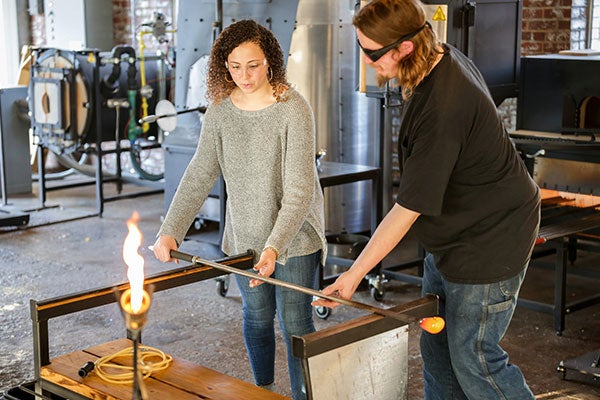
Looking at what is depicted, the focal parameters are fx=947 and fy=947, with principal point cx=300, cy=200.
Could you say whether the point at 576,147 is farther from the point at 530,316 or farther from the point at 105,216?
the point at 105,216

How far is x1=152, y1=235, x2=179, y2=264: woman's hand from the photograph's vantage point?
115 inches

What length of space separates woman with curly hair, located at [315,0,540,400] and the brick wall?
3868mm

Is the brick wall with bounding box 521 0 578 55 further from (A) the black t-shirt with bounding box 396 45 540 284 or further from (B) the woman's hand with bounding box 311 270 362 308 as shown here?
(B) the woman's hand with bounding box 311 270 362 308

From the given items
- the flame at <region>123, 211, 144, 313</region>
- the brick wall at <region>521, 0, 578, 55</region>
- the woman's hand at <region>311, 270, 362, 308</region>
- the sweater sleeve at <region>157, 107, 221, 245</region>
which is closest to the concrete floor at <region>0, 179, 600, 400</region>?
the sweater sleeve at <region>157, 107, 221, 245</region>

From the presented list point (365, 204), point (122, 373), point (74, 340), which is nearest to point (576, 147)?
point (365, 204)

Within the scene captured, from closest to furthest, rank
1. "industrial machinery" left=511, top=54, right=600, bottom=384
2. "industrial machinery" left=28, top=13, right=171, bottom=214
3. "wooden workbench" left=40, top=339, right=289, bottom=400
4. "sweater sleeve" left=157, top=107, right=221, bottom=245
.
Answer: "wooden workbench" left=40, top=339, right=289, bottom=400, "sweater sleeve" left=157, top=107, right=221, bottom=245, "industrial machinery" left=511, top=54, right=600, bottom=384, "industrial machinery" left=28, top=13, right=171, bottom=214

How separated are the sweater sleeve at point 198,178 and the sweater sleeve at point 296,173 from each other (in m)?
0.26

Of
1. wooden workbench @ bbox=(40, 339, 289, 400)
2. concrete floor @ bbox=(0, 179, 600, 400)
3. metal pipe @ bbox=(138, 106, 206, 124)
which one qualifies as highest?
metal pipe @ bbox=(138, 106, 206, 124)

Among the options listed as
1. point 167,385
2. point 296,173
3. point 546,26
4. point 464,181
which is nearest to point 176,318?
point 296,173

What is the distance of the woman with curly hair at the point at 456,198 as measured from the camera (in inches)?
91.2

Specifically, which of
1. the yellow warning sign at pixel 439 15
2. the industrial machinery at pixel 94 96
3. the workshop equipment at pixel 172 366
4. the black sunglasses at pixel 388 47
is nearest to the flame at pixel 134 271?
the workshop equipment at pixel 172 366

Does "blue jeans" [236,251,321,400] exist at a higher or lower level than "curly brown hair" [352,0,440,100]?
lower

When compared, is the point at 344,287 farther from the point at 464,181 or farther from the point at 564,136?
the point at 564,136

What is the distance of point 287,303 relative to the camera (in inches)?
120
